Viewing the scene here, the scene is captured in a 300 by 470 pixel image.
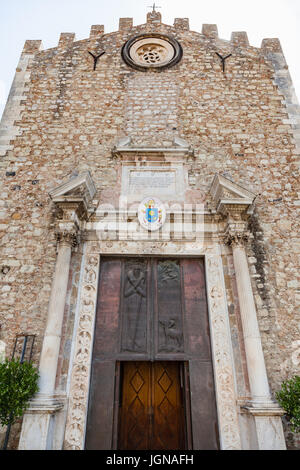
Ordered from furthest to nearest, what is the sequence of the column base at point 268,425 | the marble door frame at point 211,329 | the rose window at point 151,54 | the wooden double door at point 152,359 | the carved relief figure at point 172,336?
the rose window at point 151,54 < the carved relief figure at point 172,336 < the wooden double door at point 152,359 < the marble door frame at point 211,329 < the column base at point 268,425

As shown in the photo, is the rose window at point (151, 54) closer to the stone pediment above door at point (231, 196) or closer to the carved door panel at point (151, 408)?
the stone pediment above door at point (231, 196)

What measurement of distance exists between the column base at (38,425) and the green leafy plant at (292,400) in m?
3.02

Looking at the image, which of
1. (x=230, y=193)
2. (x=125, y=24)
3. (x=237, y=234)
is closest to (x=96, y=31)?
(x=125, y=24)

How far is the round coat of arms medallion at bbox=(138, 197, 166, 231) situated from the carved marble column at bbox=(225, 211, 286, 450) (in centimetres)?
122

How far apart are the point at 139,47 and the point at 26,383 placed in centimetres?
793

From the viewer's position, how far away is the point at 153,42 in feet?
24.3

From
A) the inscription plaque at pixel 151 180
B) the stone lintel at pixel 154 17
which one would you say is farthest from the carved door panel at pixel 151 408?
the stone lintel at pixel 154 17

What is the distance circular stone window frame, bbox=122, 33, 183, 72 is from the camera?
7.02 m

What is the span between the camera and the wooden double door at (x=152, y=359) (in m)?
4.17

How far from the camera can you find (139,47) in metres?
7.41

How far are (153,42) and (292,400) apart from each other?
8325mm

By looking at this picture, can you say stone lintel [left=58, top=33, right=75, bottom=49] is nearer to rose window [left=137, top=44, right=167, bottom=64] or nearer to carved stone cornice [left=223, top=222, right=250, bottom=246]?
rose window [left=137, top=44, right=167, bottom=64]
